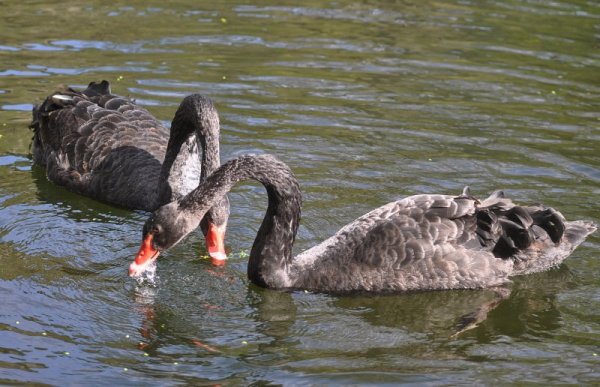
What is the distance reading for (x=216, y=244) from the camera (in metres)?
7.63

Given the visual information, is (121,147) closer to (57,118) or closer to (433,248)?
(57,118)

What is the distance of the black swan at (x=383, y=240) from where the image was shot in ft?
24.1

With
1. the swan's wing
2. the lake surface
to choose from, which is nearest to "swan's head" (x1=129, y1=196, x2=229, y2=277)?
the lake surface

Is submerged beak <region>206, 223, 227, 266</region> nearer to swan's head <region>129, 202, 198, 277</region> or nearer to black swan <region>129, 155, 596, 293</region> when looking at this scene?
black swan <region>129, 155, 596, 293</region>

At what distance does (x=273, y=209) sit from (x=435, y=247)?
1.20 meters

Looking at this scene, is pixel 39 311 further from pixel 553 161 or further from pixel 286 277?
pixel 553 161

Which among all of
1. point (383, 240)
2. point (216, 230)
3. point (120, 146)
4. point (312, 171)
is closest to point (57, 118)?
point (120, 146)

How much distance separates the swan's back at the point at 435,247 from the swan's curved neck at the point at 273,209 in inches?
7.6

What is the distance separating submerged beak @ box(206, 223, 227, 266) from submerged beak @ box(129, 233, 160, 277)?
1.72 ft

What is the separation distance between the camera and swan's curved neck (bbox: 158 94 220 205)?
8547 mm

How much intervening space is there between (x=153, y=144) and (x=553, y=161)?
3.71 meters

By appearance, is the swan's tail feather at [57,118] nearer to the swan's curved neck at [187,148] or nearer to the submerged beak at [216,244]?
the swan's curved neck at [187,148]

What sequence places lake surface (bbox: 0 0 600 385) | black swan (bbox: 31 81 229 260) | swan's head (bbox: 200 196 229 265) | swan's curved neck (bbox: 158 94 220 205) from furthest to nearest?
1. black swan (bbox: 31 81 229 260)
2. swan's curved neck (bbox: 158 94 220 205)
3. swan's head (bbox: 200 196 229 265)
4. lake surface (bbox: 0 0 600 385)

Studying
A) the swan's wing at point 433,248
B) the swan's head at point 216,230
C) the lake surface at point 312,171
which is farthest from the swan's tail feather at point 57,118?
the swan's wing at point 433,248
